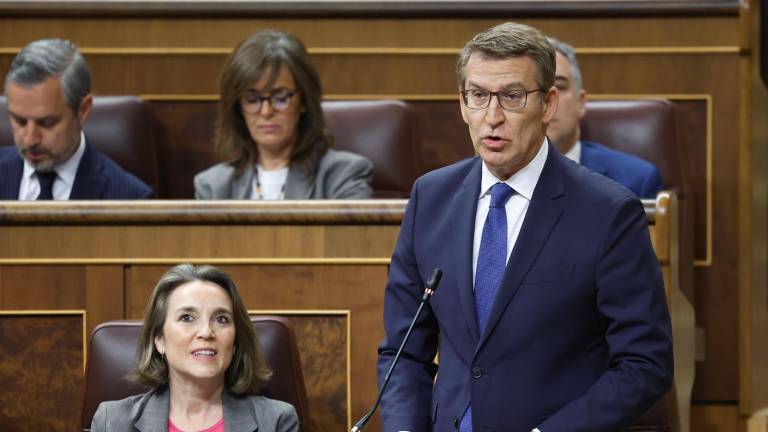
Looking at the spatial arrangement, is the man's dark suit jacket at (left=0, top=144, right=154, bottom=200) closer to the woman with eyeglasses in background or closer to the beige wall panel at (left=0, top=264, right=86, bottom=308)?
the woman with eyeglasses in background

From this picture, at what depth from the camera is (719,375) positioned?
211 centimetres

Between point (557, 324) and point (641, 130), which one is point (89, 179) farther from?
point (557, 324)

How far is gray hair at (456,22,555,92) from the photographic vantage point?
3.83 ft

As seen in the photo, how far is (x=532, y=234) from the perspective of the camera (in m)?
1.17

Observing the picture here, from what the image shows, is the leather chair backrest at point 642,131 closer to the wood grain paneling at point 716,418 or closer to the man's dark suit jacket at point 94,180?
the wood grain paneling at point 716,418

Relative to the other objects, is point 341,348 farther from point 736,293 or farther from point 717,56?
point 717,56

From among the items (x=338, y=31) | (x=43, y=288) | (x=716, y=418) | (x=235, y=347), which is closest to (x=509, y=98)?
(x=235, y=347)

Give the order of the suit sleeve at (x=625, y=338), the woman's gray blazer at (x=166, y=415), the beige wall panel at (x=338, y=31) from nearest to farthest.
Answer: the suit sleeve at (x=625, y=338)
the woman's gray blazer at (x=166, y=415)
the beige wall panel at (x=338, y=31)

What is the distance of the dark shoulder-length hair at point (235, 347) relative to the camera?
1.41 metres

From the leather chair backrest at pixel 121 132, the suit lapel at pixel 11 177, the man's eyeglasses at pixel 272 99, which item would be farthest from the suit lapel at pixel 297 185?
the suit lapel at pixel 11 177

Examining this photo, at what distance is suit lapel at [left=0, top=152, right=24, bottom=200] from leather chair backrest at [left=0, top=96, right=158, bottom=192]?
0.16m

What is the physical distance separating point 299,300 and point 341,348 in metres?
0.08

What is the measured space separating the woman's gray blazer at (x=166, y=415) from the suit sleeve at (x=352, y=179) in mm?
662

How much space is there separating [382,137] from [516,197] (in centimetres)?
104
